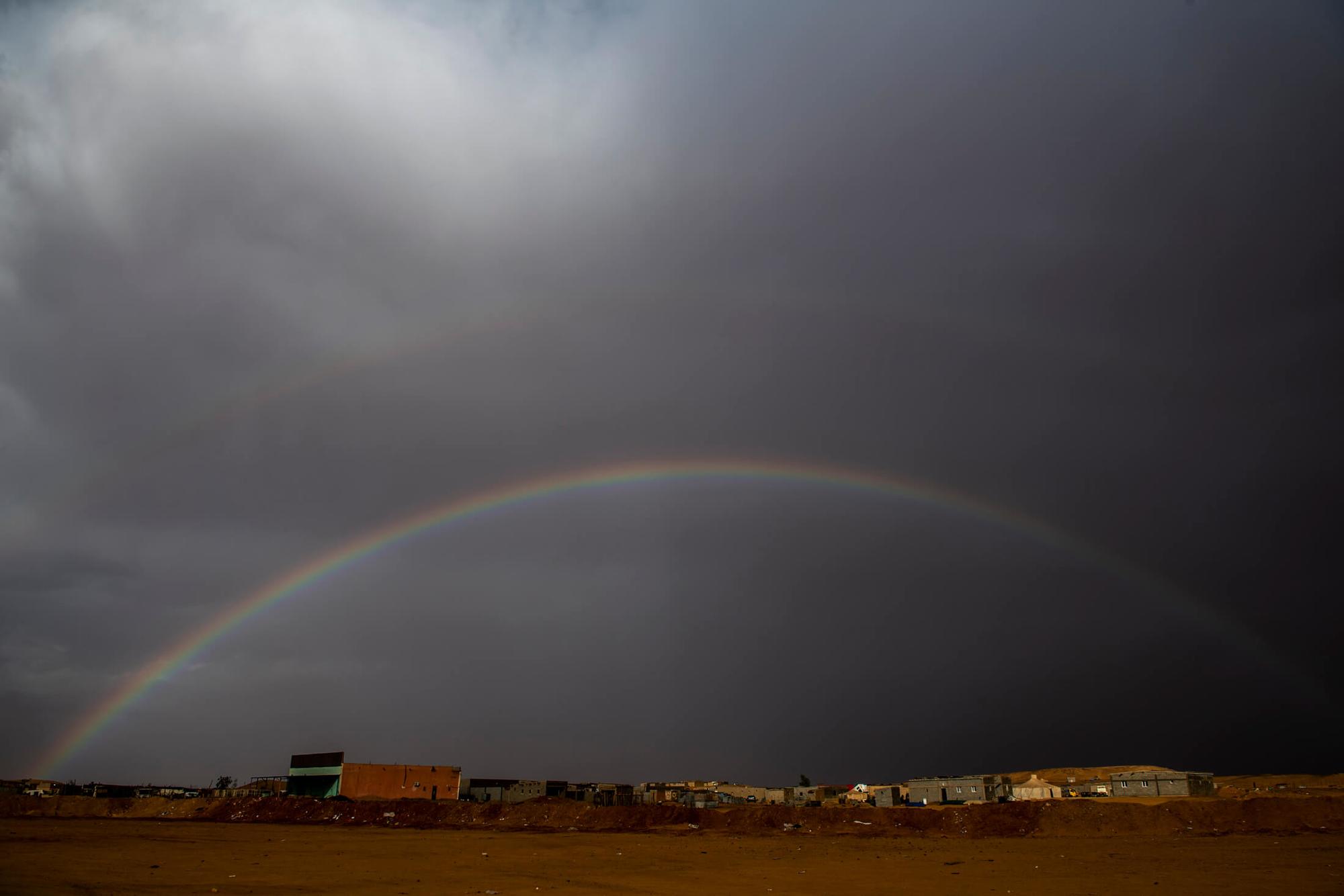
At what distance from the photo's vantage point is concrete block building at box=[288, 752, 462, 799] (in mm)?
90062

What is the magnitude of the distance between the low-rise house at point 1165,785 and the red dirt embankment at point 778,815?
1282cm

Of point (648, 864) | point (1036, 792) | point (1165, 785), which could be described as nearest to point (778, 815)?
point (648, 864)

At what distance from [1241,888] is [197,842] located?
45.0m

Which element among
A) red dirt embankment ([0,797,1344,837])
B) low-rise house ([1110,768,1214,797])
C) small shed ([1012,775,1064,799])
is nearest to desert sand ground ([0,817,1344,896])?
red dirt embankment ([0,797,1344,837])

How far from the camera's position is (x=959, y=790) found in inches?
3337

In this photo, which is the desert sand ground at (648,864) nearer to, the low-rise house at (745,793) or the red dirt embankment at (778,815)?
the red dirt embankment at (778,815)

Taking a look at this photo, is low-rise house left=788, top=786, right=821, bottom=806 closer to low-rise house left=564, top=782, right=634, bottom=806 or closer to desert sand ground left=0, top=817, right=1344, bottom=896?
low-rise house left=564, top=782, right=634, bottom=806

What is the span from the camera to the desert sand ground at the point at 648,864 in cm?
2527

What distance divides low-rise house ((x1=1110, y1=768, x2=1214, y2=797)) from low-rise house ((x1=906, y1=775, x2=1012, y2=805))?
35.0 ft

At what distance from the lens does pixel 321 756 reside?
95.8 m

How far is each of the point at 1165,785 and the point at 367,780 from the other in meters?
79.6

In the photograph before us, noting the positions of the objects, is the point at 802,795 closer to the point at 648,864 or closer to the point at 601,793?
the point at 601,793

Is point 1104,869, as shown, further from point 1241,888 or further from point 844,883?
point 844,883

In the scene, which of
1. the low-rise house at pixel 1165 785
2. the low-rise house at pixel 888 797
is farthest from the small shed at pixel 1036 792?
the low-rise house at pixel 888 797
